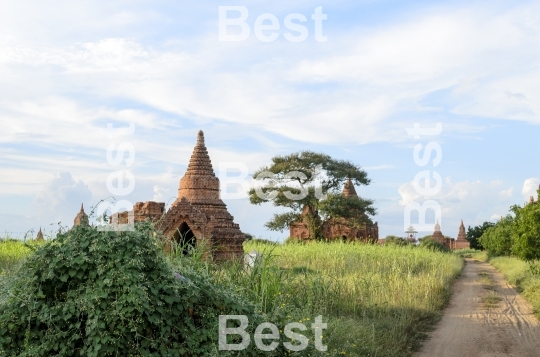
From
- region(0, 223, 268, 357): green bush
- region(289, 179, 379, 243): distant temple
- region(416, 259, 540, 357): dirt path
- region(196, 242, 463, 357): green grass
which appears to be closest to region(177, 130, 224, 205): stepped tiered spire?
region(196, 242, 463, 357): green grass

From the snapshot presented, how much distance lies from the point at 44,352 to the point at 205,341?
1.38 metres

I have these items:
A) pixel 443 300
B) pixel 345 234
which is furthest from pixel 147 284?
pixel 345 234

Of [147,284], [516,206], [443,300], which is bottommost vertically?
[443,300]

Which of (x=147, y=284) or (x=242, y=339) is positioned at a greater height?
(x=147, y=284)

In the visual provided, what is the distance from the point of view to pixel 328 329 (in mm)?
6840

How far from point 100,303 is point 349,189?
2905cm

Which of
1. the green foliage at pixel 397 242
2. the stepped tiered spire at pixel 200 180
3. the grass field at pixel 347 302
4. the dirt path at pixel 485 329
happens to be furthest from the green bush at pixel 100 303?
the green foliage at pixel 397 242

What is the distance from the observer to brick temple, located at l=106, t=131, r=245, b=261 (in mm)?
13383

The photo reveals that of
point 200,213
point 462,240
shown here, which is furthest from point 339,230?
point 462,240

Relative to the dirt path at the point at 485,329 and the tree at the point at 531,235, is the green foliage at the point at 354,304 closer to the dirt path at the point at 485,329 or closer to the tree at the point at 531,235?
the dirt path at the point at 485,329

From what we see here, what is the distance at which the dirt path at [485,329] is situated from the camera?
27.4 feet

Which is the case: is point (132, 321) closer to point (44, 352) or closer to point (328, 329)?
point (44, 352)

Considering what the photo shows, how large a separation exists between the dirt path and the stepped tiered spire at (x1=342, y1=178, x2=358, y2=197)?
1813 centimetres

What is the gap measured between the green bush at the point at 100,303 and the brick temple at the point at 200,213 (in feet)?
24.7
